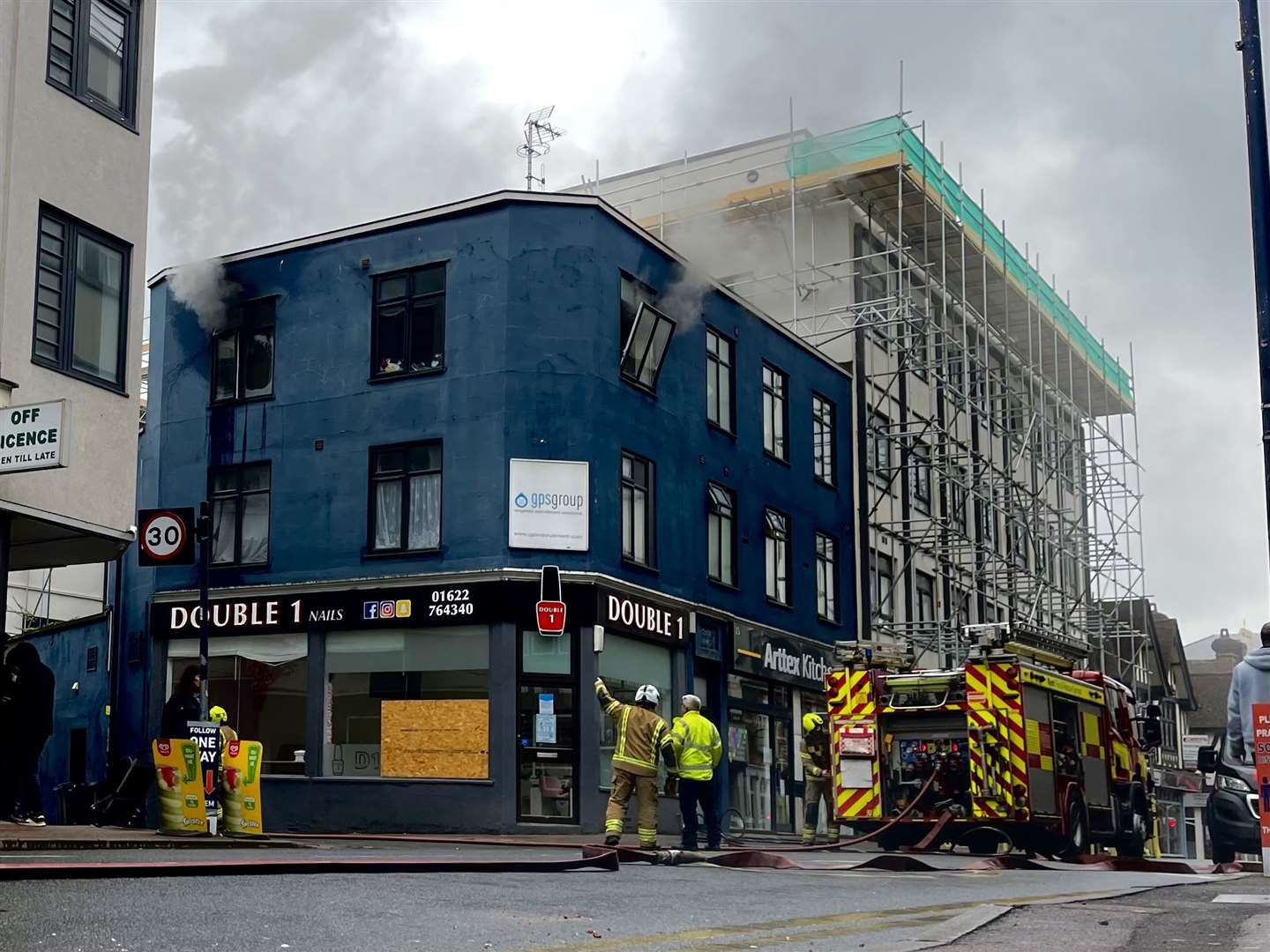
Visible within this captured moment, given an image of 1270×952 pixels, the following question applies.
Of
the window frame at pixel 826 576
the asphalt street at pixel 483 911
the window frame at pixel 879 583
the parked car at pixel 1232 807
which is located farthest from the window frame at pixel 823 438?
the asphalt street at pixel 483 911

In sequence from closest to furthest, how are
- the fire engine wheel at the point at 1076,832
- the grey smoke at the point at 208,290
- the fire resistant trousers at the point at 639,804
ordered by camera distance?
the fire resistant trousers at the point at 639,804, the fire engine wheel at the point at 1076,832, the grey smoke at the point at 208,290

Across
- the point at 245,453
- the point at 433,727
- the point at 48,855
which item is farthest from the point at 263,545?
the point at 48,855

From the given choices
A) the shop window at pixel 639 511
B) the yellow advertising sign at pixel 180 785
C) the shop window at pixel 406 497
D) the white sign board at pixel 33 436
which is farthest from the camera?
the shop window at pixel 639 511

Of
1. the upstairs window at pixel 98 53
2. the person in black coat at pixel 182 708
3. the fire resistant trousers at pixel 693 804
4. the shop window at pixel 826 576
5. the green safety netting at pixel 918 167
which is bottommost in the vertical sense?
the fire resistant trousers at pixel 693 804

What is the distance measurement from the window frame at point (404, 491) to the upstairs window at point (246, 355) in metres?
2.58

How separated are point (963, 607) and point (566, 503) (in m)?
18.6

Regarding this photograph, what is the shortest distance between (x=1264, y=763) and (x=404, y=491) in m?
14.8

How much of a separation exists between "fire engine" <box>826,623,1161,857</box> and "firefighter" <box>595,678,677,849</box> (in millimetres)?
4534

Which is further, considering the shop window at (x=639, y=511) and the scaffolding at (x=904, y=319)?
the scaffolding at (x=904, y=319)

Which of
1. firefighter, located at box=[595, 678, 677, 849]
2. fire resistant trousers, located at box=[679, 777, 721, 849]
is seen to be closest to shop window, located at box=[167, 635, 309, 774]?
fire resistant trousers, located at box=[679, 777, 721, 849]

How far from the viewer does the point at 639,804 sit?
16.9m

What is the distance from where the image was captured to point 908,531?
38.0 m

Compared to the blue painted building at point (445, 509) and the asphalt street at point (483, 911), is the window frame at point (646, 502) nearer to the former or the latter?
the blue painted building at point (445, 509)

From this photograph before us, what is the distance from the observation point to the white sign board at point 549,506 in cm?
2520
